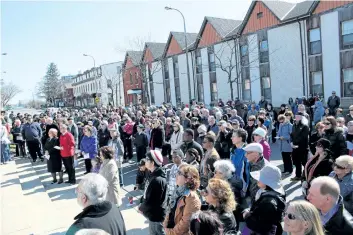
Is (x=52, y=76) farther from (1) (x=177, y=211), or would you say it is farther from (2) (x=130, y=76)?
(1) (x=177, y=211)

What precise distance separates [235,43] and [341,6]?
901cm

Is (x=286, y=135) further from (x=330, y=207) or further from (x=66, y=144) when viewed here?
(x=66, y=144)

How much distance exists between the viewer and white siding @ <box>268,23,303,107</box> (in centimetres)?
2239

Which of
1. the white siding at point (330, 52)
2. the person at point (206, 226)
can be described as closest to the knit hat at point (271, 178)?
the person at point (206, 226)

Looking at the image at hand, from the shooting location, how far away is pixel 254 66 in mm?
26047

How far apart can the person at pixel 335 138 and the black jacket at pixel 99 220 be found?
5.06 metres

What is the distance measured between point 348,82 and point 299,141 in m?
14.3

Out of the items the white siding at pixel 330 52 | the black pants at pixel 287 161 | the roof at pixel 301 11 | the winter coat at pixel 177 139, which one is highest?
the roof at pixel 301 11

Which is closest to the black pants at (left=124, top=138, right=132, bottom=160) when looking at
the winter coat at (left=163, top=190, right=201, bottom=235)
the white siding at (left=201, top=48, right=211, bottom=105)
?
the winter coat at (left=163, top=190, right=201, bottom=235)

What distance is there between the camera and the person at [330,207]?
3189mm

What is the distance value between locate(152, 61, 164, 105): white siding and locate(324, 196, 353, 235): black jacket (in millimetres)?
36039

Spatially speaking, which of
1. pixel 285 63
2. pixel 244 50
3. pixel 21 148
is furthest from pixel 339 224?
pixel 244 50

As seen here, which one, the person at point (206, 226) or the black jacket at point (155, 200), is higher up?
the person at point (206, 226)

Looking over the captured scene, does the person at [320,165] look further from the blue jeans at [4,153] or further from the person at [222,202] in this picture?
the blue jeans at [4,153]
